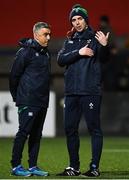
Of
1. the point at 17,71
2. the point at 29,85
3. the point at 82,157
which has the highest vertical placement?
the point at 17,71

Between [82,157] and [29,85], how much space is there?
2974 mm

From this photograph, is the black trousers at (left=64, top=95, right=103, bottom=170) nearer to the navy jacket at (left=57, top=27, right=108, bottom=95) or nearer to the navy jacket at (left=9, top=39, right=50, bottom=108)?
the navy jacket at (left=57, top=27, right=108, bottom=95)

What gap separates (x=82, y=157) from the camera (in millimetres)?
11266

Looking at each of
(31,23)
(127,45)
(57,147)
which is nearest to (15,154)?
(57,147)

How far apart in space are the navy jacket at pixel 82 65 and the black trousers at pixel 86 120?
91mm

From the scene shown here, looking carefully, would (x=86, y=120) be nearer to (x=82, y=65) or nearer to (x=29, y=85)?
(x=82, y=65)

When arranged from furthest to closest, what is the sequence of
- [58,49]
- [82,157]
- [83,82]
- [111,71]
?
[58,49] < [111,71] < [82,157] < [83,82]

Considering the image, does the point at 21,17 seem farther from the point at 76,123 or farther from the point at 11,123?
the point at 76,123

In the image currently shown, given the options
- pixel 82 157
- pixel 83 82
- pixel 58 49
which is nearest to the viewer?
pixel 83 82

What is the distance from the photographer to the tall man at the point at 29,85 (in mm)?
8523

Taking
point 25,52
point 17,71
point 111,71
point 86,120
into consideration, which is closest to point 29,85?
point 17,71

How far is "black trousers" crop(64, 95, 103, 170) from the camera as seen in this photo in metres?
8.50

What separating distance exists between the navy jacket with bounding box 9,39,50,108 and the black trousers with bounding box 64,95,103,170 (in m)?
0.30

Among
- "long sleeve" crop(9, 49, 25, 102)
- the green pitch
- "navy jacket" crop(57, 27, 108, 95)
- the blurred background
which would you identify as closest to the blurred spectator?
the blurred background
